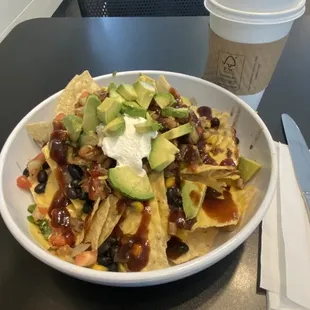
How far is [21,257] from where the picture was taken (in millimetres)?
1050

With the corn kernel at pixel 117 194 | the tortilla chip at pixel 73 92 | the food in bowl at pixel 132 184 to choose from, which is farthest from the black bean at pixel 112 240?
the tortilla chip at pixel 73 92

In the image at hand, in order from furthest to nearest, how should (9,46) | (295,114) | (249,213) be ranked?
(9,46), (295,114), (249,213)

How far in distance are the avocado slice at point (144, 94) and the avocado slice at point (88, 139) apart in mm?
167

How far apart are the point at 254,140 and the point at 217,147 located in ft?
0.40

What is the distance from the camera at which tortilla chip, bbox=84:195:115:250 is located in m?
0.94

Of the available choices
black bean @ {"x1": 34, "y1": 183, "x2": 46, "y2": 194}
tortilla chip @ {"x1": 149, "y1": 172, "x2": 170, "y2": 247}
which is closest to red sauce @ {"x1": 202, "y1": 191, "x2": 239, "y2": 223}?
tortilla chip @ {"x1": 149, "y1": 172, "x2": 170, "y2": 247}

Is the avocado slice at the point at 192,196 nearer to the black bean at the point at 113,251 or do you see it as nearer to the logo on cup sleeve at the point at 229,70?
the black bean at the point at 113,251

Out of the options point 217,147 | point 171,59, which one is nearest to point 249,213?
point 217,147

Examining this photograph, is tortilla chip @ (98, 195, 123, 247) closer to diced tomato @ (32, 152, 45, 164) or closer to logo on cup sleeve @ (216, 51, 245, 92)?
diced tomato @ (32, 152, 45, 164)

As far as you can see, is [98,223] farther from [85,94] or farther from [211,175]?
[85,94]

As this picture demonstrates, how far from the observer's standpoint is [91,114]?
1060mm

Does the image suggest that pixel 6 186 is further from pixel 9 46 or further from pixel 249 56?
pixel 9 46

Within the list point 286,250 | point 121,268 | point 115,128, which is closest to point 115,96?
point 115,128

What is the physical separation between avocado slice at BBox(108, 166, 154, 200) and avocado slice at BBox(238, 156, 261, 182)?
0.98ft
